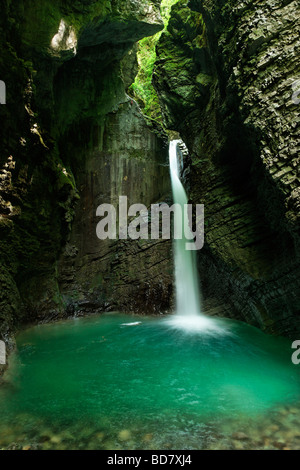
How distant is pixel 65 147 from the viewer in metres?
10.3

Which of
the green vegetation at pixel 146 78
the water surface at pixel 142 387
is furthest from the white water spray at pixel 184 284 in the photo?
the green vegetation at pixel 146 78

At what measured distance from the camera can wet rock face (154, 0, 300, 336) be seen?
5680 millimetres

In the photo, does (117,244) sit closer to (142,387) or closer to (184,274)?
(184,274)

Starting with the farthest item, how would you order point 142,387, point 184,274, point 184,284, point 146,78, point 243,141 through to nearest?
point 146,78, point 184,274, point 184,284, point 243,141, point 142,387

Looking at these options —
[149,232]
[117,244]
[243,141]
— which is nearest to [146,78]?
[149,232]

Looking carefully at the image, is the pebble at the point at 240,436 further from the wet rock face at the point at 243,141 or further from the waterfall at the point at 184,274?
the waterfall at the point at 184,274

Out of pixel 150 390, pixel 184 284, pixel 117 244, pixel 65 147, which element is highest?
pixel 65 147

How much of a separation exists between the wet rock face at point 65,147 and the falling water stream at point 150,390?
175cm

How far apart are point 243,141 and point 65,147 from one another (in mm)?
6055

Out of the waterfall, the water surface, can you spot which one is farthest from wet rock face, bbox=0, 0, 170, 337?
the water surface

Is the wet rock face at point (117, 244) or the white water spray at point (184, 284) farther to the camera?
the wet rock face at point (117, 244)

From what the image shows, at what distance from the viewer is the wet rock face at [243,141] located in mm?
5680

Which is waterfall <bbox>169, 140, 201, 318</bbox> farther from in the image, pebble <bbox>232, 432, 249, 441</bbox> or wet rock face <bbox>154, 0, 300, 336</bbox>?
pebble <bbox>232, 432, 249, 441</bbox>
